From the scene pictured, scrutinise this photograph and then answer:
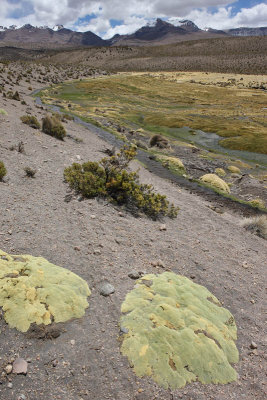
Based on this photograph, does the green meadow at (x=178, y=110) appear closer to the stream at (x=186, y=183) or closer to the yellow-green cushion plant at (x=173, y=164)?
the stream at (x=186, y=183)

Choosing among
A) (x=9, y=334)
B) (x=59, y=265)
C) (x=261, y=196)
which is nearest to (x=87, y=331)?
(x=9, y=334)

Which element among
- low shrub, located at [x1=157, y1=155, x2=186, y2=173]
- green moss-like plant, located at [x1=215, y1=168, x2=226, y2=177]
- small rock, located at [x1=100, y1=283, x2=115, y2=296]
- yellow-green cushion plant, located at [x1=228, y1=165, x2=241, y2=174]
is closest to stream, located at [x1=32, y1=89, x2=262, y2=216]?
low shrub, located at [x1=157, y1=155, x2=186, y2=173]

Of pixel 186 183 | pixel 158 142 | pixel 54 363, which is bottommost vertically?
pixel 186 183

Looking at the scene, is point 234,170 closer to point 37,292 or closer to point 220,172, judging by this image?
point 220,172

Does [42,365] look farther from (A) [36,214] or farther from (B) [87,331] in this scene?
(A) [36,214]

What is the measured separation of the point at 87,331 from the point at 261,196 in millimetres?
20390

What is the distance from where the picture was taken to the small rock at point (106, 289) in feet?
26.7

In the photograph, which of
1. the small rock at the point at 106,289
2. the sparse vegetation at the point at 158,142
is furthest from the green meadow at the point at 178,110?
the small rock at the point at 106,289

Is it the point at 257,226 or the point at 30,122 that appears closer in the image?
the point at 257,226

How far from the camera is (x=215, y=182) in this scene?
78.5 ft

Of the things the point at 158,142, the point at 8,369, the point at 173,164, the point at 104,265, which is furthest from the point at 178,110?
the point at 8,369

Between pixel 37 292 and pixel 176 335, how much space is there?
3935 millimetres

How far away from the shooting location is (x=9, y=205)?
11086mm

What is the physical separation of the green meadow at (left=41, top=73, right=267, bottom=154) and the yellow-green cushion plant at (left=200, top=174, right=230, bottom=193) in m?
16.7
